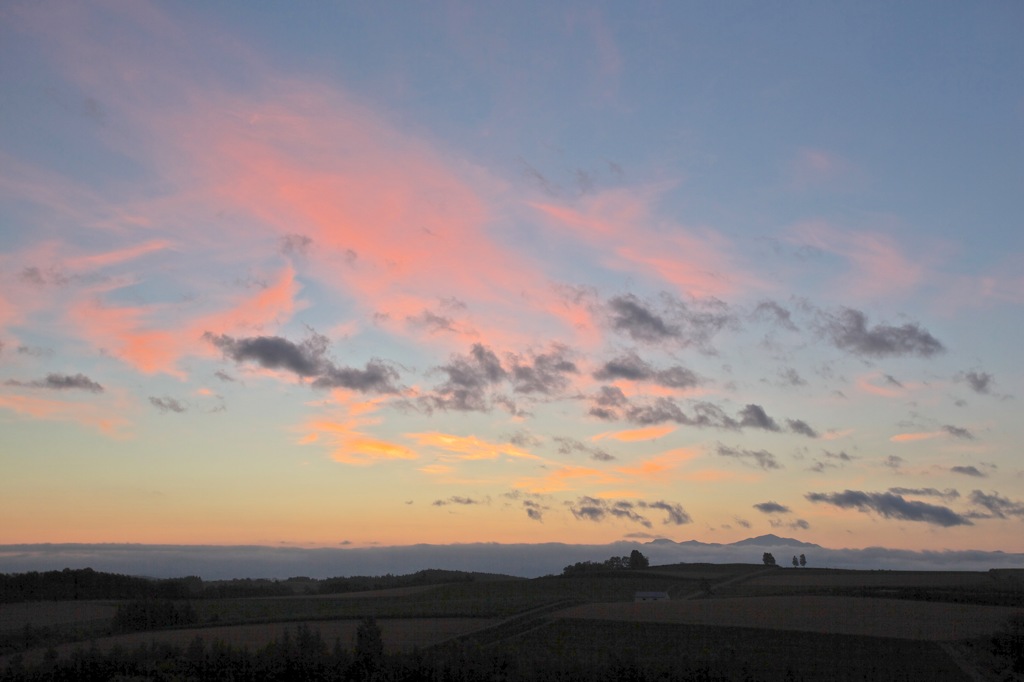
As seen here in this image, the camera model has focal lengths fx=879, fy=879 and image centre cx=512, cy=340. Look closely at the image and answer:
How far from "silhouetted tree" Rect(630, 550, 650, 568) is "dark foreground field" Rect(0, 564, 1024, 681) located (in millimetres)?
35937

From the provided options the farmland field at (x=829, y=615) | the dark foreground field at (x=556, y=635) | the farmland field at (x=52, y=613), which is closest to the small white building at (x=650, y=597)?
the dark foreground field at (x=556, y=635)

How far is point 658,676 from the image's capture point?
98.3ft

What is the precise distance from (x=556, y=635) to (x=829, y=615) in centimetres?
1796

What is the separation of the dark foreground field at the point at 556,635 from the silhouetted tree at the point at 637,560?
3594 cm

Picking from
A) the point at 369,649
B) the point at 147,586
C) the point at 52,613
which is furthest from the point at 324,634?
the point at 147,586

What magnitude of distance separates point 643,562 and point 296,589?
173 ft

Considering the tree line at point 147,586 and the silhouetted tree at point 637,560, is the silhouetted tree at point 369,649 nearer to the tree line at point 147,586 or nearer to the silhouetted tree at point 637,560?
the tree line at point 147,586

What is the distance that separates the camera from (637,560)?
436 ft

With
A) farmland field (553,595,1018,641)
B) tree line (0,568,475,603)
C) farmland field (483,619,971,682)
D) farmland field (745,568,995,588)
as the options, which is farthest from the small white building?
tree line (0,568,475,603)

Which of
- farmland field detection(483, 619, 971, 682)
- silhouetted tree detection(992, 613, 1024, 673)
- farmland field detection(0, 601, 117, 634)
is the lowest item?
farmland field detection(0, 601, 117, 634)

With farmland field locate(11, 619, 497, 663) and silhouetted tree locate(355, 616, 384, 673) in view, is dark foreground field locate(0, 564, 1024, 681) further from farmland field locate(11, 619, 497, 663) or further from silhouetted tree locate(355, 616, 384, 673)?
farmland field locate(11, 619, 497, 663)

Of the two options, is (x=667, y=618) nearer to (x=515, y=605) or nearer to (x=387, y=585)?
(x=515, y=605)

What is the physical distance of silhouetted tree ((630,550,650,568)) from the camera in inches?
5197

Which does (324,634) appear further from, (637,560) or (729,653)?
(637,560)
